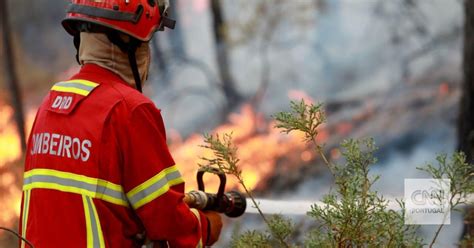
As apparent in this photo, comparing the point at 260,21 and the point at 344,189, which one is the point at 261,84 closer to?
the point at 260,21

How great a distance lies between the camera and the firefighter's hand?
2918mm

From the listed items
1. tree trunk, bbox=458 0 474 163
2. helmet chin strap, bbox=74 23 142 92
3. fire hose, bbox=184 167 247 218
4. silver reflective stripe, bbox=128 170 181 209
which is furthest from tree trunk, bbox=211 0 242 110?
silver reflective stripe, bbox=128 170 181 209

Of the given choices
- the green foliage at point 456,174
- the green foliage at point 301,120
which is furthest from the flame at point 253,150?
the green foliage at point 456,174

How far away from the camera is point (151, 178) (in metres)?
2.64

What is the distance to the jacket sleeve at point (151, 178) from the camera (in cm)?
264

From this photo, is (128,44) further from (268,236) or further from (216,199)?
(268,236)

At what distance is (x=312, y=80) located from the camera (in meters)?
5.84

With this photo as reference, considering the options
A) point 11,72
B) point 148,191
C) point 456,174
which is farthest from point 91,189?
point 11,72

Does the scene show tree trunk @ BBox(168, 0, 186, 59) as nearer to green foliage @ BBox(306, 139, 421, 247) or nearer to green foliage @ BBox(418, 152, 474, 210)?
green foliage @ BBox(306, 139, 421, 247)

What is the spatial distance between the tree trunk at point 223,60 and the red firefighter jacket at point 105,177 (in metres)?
3.32

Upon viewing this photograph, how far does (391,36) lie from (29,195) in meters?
3.45

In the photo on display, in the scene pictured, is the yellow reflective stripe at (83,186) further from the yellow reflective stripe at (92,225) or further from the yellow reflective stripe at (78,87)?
the yellow reflective stripe at (78,87)

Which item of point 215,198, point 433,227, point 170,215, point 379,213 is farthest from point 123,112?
point 433,227

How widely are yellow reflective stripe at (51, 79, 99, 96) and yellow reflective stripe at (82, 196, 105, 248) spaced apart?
0.33 m
